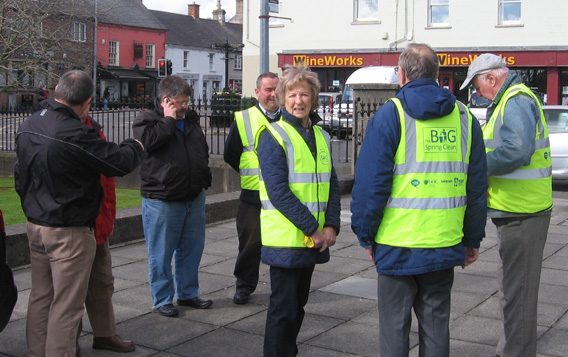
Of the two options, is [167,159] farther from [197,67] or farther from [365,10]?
[197,67]

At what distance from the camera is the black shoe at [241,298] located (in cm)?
597

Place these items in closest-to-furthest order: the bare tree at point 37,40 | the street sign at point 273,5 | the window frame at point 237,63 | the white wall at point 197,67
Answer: the street sign at point 273,5
the bare tree at point 37,40
the white wall at point 197,67
the window frame at point 237,63

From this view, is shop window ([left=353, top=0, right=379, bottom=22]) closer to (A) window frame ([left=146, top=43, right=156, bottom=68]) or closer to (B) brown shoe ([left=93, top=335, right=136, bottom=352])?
(B) brown shoe ([left=93, top=335, right=136, bottom=352])

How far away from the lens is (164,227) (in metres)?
5.57

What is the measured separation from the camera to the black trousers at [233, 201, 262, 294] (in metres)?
6.03

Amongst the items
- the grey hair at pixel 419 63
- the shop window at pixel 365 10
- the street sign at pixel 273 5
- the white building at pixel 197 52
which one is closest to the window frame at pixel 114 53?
the white building at pixel 197 52

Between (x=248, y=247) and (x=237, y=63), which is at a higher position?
(x=237, y=63)

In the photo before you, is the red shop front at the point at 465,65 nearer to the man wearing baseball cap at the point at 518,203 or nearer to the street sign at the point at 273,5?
the street sign at the point at 273,5

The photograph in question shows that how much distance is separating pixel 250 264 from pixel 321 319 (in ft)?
2.69

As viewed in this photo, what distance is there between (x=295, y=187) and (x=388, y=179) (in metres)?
0.76

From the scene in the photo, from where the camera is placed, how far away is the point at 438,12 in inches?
1284

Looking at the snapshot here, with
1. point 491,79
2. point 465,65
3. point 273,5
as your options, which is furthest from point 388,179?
point 465,65

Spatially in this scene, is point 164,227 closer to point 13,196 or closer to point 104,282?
point 104,282

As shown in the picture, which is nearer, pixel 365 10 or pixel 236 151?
pixel 236 151
